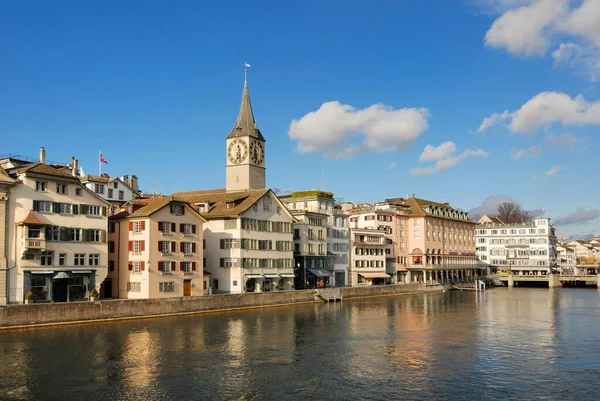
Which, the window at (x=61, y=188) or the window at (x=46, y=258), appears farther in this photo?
the window at (x=61, y=188)

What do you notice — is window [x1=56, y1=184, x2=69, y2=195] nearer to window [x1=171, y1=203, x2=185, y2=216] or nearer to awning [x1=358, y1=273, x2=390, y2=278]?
window [x1=171, y1=203, x2=185, y2=216]

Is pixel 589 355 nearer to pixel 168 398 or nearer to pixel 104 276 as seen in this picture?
pixel 168 398

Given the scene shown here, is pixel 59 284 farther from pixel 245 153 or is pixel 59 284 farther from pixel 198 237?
pixel 245 153

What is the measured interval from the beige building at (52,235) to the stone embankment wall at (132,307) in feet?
16.8

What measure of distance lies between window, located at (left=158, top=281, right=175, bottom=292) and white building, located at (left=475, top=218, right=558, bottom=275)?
120 m

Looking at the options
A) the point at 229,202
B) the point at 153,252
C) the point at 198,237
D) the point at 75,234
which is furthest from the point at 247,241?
the point at 75,234

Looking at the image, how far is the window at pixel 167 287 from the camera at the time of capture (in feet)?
251

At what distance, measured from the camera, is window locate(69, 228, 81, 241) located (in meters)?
69.0

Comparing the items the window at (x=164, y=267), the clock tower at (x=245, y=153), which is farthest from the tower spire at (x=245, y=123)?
the window at (x=164, y=267)

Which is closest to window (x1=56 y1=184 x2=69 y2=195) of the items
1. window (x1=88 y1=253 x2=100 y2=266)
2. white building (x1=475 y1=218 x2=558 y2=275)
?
window (x1=88 y1=253 x2=100 y2=266)

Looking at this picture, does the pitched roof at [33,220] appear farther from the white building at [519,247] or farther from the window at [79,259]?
the white building at [519,247]

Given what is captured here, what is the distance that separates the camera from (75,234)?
6950 cm

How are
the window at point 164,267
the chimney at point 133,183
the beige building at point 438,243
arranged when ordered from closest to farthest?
the window at point 164,267, the chimney at point 133,183, the beige building at point 438,243

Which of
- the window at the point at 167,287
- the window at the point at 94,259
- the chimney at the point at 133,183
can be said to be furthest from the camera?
the chimney at the point at 133,183
